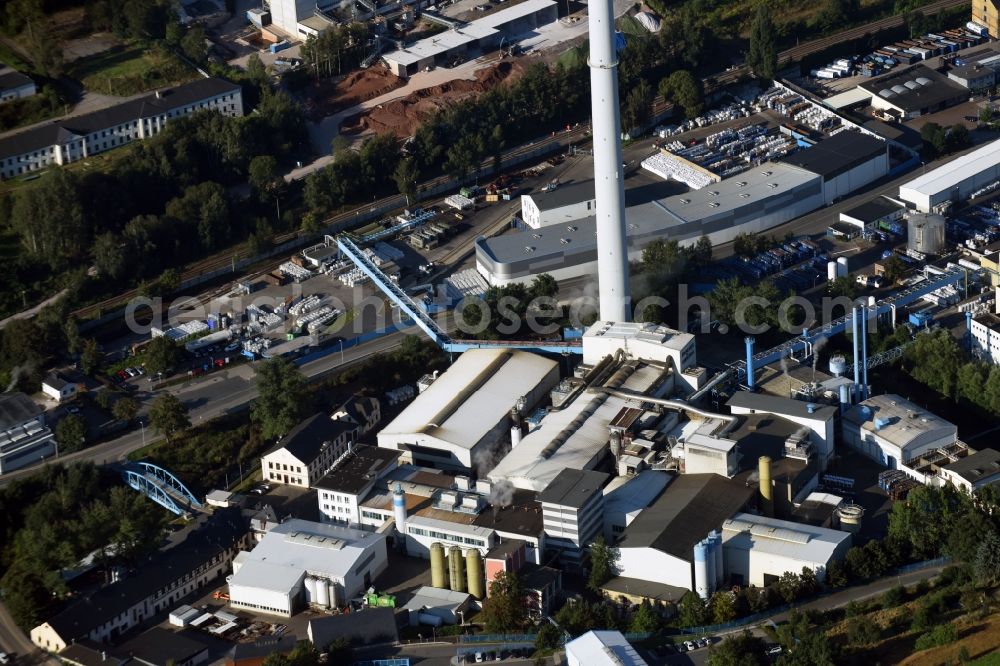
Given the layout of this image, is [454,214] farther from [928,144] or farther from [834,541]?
[834,541]

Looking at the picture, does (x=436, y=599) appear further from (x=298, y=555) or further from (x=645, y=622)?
(x=645, y=622)

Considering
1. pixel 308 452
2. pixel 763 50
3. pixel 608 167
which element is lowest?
pixel 308 452

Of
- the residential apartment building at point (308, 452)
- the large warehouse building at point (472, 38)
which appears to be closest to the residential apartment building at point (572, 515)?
the residential apartment building at point (308, 452)

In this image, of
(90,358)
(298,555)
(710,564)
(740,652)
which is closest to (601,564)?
(710,564)

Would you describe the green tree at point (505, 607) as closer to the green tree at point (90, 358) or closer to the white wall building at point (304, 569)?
the white wall building at point (304, 569)

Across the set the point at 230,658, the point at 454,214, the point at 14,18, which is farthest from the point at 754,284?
the point at 14,18

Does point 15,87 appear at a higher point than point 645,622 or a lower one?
higher
